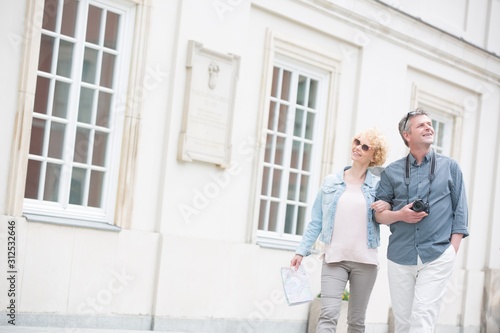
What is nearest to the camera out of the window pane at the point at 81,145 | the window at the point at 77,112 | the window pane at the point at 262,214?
the window at the point at 77,112

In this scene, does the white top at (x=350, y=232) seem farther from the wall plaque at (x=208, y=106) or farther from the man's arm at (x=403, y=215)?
the wall plaque at (x=208, y=106)

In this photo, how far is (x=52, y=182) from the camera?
A: 10.3 meters

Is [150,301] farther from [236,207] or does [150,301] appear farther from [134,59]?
[134,59]

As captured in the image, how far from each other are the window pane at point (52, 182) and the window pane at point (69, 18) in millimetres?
1336

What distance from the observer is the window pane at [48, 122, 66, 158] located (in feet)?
33.5

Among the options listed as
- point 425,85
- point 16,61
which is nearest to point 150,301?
point 16,61

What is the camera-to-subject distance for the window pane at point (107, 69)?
10750 millimetres

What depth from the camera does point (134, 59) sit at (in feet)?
35.6

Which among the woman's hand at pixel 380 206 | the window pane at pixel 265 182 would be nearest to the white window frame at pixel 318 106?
the window pane at pixel 265 182

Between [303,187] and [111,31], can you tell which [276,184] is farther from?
[111,31]

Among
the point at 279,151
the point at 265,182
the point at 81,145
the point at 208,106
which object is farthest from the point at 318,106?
the point at 81,145

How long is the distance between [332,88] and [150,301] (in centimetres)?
429

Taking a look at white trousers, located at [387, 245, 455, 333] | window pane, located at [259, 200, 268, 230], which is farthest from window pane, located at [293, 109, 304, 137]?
white trousers, located at [387, 245, 455, 333]

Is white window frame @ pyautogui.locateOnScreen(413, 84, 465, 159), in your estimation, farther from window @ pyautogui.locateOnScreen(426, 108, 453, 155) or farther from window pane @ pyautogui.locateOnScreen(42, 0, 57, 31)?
window pane @ pyautogui.locateOnScreen(42, 0, 57, 31)
